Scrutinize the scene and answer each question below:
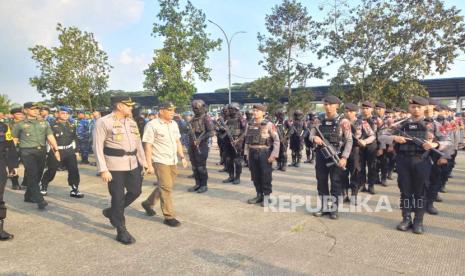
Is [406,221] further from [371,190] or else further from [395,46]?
[395,46]

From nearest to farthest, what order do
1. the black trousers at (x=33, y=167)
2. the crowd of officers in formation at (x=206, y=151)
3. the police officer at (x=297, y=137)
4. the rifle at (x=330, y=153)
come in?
the crowd of officers in formation at (x=206, y=151) < the rifle at (x=330, y=153) < the black trousers at (x=33, y=167) < the police officer at (x=297, y=137)

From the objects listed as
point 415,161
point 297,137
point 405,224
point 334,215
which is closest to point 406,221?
point 405,224

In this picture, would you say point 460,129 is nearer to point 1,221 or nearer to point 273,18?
point 1,221

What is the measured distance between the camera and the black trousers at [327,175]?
5.18m

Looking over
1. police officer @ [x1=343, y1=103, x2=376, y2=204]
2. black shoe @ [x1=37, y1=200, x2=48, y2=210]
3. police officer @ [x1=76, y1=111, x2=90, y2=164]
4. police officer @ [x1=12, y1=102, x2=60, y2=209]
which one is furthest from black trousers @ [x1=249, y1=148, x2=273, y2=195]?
police officer @ [x1=76, y1=111, x2=90, y2=164]

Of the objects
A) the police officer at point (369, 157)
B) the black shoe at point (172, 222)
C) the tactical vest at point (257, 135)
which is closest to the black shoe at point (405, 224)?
the police officer at point (369, 157)

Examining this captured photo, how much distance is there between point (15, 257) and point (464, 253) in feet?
17.0

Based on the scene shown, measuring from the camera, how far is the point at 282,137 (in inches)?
404

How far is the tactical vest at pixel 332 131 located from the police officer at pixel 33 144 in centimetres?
472

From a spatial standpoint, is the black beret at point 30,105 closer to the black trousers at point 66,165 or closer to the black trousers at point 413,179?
the black trousers at point 66,165

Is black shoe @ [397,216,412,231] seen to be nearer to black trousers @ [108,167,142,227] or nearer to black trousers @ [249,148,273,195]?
black trousers @ [249,148,273,195]

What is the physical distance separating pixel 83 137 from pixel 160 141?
25.9ft

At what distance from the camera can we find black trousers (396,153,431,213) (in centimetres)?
452

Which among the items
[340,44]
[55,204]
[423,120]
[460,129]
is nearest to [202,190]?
[55,204]
